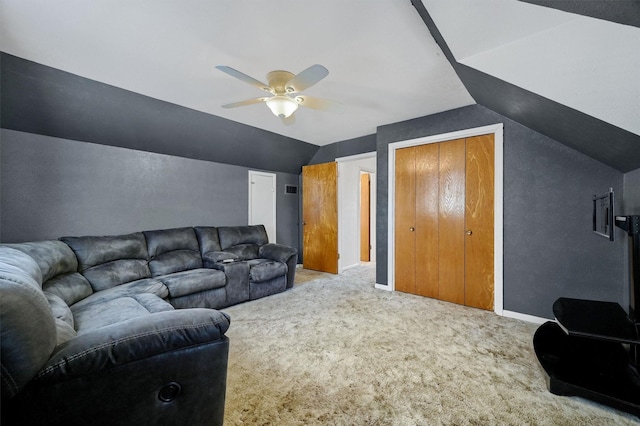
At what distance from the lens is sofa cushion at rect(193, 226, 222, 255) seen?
369cm

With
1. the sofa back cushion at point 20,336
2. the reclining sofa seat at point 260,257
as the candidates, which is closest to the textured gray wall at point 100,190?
the reclining sofa seat at point 260,257

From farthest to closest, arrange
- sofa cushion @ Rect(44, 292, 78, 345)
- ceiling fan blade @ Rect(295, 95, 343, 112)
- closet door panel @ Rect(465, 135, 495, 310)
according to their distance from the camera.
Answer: closet door panel @ Rect(465, 135, 495, 310) < ceiling fan blade @ Rect(295, 95, 343, 112) < sofa cushion @ Rect(44, 292, 78, 345)

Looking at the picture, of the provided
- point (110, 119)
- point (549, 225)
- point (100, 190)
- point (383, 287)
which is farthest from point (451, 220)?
point (100, 190)

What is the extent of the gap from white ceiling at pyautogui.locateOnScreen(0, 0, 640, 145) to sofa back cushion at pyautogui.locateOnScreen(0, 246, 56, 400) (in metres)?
1.72

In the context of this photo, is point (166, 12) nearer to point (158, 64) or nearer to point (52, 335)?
point (158, 64)

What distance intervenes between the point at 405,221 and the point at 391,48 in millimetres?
2348

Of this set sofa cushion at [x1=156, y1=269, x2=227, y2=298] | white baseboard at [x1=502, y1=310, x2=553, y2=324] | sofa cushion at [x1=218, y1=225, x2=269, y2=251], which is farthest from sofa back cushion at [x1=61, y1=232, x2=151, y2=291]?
white baseboard at [x1=502, y1=310, x2=553, y2=324]

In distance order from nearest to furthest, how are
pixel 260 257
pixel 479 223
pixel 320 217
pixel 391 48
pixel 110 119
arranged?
pixel 391 48 < pixel 110 119 < pixel 479 223 < pixel 260 257 < pixel 320 217

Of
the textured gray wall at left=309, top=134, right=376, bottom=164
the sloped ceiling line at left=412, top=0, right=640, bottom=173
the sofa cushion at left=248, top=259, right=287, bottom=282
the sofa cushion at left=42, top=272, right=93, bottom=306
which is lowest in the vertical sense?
the sofa cushion at left=248, top=259, right=287, bottom=282

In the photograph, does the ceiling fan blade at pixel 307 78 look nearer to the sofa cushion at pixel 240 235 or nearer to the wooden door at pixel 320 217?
the sofa cushion at pixel 240 235

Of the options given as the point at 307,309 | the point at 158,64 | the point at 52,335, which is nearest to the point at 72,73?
the point at 158,64

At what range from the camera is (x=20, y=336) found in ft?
2.50

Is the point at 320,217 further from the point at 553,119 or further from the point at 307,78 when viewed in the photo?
the point at 553,119

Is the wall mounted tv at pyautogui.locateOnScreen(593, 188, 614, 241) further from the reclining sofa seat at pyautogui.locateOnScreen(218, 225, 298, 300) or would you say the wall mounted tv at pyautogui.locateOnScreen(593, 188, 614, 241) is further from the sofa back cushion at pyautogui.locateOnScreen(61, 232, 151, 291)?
the sofa back cushion at pyautogui.locateOnScreen(61, 232, 151, 291)
